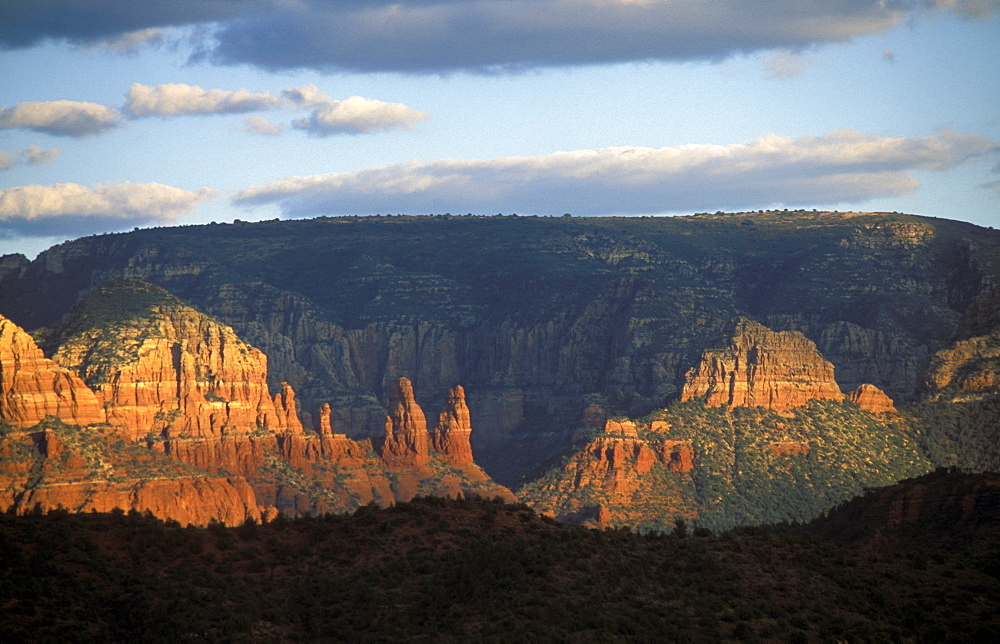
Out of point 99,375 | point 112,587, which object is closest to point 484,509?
point 112,587

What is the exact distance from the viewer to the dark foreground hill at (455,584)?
72.1 meters

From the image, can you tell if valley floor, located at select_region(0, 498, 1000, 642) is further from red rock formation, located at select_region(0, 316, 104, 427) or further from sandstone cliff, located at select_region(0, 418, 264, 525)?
red rock formation, located at select_region(0, 316, 104, 427)

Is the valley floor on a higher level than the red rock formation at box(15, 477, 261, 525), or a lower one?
higher

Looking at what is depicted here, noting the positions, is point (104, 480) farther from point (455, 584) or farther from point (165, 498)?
point (455, 584)

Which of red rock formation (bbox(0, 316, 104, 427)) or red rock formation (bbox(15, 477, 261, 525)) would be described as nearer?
red rock formation (bbox(15, 477, 261, 525))

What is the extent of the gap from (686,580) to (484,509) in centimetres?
1257

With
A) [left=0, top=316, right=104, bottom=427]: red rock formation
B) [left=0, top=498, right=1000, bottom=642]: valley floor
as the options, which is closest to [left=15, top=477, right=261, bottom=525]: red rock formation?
[left=0, top=316, right=104, bottom=427]: red rock formation

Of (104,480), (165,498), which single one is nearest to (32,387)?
(104,480)

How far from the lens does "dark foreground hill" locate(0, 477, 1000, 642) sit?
7212cm

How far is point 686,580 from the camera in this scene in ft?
257

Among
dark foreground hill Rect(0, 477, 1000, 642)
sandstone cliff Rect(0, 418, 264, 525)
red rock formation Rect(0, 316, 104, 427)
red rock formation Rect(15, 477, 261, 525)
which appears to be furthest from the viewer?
red rock formation Rect(0, 316, 104, 427)

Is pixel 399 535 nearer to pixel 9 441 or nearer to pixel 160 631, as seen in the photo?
pixel 160 631

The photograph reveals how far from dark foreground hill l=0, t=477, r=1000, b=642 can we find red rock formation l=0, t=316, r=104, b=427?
92244mm

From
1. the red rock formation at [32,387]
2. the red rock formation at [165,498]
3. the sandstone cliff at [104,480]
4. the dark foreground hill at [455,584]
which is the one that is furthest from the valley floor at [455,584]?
the red rock formation at [32,387]
